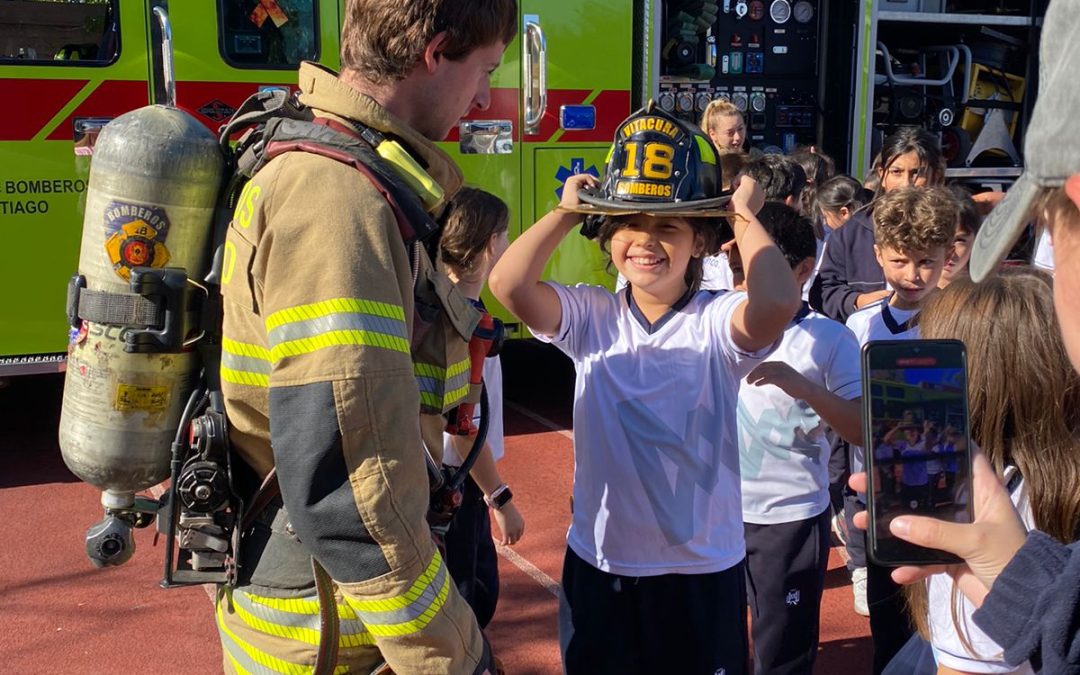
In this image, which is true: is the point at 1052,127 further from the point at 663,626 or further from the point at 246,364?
the point at 663,626

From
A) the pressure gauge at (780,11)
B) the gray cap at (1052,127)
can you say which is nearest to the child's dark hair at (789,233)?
the gray cap at (1052,127)

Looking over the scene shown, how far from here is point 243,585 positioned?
1822 millimetres

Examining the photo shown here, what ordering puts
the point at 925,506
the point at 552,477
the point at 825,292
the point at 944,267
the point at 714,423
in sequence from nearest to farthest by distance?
1. the point at 925,506
2. the point at 714,423
3. the point at 944,267
4. the point at 825,292
5. the point at 552,477

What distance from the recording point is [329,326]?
151 cm

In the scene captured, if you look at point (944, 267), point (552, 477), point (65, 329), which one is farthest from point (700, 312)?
point (65, 329)

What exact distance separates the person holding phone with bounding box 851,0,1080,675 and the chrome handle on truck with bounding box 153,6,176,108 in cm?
486

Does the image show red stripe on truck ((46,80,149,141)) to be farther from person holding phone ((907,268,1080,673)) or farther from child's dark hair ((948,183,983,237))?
person holding phone ((907,268,1080,673))

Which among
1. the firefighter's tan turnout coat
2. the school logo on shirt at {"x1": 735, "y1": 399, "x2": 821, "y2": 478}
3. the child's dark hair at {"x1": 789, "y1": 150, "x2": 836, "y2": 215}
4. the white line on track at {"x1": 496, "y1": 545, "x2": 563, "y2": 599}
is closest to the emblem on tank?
the firefighter's tan turnout coat

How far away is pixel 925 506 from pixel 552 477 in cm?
438

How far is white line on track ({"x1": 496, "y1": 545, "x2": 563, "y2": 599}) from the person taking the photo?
4.48 meters

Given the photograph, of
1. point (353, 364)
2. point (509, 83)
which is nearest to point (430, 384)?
point (353, 364)

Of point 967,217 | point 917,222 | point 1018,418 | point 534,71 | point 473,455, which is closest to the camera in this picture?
Result: point 1018,418

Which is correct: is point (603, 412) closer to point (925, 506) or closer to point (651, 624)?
point (651, 624)

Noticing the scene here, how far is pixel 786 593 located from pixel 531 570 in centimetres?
170
